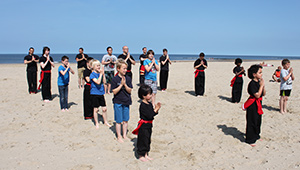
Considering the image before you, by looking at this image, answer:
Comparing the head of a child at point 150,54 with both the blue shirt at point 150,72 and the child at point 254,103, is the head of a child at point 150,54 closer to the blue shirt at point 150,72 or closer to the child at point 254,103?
the blue shirt at point 150,72

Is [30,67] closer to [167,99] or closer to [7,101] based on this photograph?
[7,101]

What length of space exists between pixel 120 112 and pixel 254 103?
9.53 feet

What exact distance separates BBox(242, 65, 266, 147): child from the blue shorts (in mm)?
2638

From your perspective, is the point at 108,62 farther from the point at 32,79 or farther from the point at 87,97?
the point at 32,79

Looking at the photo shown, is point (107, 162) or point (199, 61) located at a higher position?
point (199, 61)

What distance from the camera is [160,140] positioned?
206 inches

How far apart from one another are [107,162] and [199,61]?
Result: 22.1ft

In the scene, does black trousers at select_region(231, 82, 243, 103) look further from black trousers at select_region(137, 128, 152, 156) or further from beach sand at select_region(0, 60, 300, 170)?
black trousers at select_region(137, 128, 152, 156)

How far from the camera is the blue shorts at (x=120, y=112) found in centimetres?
487

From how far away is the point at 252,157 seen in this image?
14.5 ft

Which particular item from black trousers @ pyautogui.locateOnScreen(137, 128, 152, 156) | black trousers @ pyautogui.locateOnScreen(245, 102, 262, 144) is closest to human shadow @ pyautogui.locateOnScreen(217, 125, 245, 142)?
black trousers @ pyautogui.locateOnScreen(245, 102, 262, 144)

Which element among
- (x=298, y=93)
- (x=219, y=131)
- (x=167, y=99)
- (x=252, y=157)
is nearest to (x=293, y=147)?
(x=252, y=157)

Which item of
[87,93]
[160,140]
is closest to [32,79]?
[87,93]

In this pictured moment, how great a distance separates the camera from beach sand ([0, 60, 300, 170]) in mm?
4152
